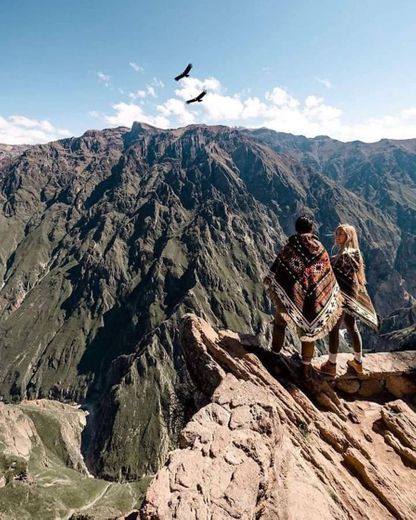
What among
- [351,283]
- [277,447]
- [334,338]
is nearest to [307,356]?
[334,338]

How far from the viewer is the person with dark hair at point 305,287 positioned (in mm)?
10828

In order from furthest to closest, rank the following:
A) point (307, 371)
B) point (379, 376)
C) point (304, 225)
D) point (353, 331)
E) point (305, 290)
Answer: point (379, 376) → point (353, 331) → point (307, 371) → point (304, 225) → point (305, 290)

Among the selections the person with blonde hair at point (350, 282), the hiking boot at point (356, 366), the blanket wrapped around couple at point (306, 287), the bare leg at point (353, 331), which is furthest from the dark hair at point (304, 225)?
the hiking boot at point (356, 366)

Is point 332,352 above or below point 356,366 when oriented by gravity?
above

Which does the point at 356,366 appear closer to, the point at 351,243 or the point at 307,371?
the point at 307,371

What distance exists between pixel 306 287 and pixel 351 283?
95.9 inches

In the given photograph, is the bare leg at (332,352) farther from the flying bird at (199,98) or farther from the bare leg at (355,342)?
the flying bird at (199,98)

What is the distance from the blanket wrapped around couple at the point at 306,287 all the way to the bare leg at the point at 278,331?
0.39 metres

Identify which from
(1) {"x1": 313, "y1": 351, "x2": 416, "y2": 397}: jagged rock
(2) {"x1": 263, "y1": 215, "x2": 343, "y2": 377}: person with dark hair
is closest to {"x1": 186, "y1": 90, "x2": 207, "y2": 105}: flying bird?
(2) {"x1": 263, "y1": 215, "x2": 343, "y2": 377}: person with dark hair

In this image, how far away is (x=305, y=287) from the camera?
35.8 ft

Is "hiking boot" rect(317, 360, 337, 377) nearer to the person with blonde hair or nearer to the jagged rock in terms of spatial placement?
the person with blonde hair

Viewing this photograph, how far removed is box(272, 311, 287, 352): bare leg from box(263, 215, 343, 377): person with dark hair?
0.28 ft

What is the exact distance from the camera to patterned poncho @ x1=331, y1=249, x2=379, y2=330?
40.8 feet

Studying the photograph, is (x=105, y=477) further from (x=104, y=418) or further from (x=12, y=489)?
(x=12, y=489)
